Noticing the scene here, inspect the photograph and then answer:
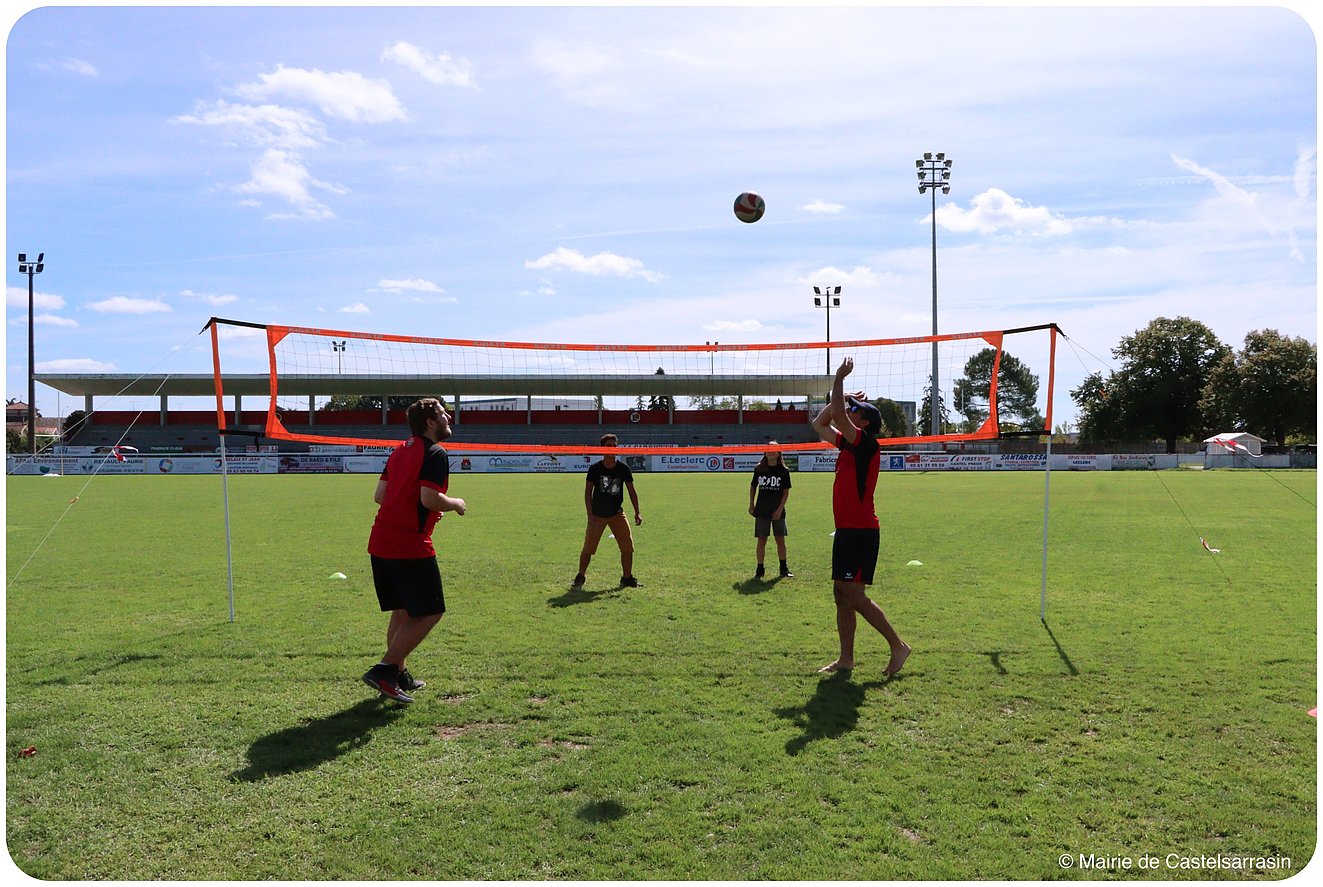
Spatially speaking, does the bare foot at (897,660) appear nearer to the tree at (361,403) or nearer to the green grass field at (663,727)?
the green grass field at (663,727)

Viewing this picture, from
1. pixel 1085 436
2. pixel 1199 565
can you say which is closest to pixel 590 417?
pixel 1085 436

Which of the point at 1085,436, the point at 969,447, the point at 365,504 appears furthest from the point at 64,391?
the point at 1085,436

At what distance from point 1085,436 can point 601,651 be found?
247ft

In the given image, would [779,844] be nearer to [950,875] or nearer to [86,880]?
[950,875]

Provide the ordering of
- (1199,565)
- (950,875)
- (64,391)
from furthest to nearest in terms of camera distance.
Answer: (64,391)
(1199,565)
(950,875)

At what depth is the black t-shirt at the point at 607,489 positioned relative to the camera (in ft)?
32.4

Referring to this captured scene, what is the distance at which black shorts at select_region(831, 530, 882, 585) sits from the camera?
6309mm

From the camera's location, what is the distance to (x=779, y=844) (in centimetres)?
384

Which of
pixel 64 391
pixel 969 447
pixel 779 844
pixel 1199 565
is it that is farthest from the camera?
pixel 64 391

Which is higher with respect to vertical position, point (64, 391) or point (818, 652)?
point (64, 391)

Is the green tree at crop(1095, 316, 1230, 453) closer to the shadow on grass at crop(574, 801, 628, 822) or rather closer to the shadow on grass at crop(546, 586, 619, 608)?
the shadow on grass at crop(546, 586, 619, 608)

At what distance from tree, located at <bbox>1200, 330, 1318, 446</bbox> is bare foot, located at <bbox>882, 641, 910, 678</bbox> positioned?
63.9 meters

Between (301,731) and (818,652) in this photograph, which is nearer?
(301,731)

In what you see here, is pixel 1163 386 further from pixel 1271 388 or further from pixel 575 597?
pixel 575 597
